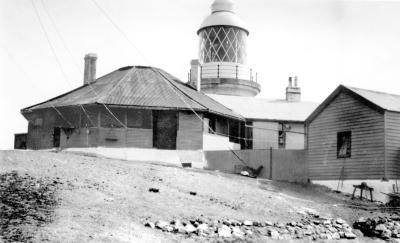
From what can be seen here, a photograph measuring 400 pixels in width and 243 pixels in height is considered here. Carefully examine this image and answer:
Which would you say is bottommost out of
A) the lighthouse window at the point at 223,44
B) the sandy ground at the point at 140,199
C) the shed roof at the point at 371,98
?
the sandy ground at the point at 140,199

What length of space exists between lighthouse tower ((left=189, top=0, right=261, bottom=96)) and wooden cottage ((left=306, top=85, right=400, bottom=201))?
14.4m

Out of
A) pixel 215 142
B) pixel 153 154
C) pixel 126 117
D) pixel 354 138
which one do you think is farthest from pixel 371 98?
pixel 126 117

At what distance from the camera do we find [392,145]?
78.5ft

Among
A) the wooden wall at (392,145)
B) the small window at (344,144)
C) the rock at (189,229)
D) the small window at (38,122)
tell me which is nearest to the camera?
the rock at (189,229)

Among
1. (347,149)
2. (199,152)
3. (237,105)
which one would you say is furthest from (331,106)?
(237,105)

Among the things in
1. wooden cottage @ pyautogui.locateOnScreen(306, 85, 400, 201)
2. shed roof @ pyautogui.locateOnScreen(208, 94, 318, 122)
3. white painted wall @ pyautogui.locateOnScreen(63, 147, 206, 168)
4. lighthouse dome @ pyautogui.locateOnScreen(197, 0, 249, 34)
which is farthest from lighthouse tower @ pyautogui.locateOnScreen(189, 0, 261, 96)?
wooden cottage @ pyautogui.locateOnScreen(306, 85, 400, 201)

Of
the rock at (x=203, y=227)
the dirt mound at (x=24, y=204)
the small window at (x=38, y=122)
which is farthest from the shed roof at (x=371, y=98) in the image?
the small window at (x=38, y=122)

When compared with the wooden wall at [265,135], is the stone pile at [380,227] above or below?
below

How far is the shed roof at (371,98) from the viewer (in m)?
24.2

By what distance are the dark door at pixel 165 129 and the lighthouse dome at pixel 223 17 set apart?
40.7ft

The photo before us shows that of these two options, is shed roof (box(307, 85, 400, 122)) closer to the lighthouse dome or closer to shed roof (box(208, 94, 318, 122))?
shed roof (box(208, 94, 318, 122))

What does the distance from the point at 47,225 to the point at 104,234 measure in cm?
122

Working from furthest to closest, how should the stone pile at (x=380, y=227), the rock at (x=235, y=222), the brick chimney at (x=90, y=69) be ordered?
the brick chimney at (x=90, y=69) → the stone pile at (x=380, y=227) → the rock at (x=235, y=222)

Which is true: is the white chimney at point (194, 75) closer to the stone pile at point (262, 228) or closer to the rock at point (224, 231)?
the stone pile at point (262, 228)
